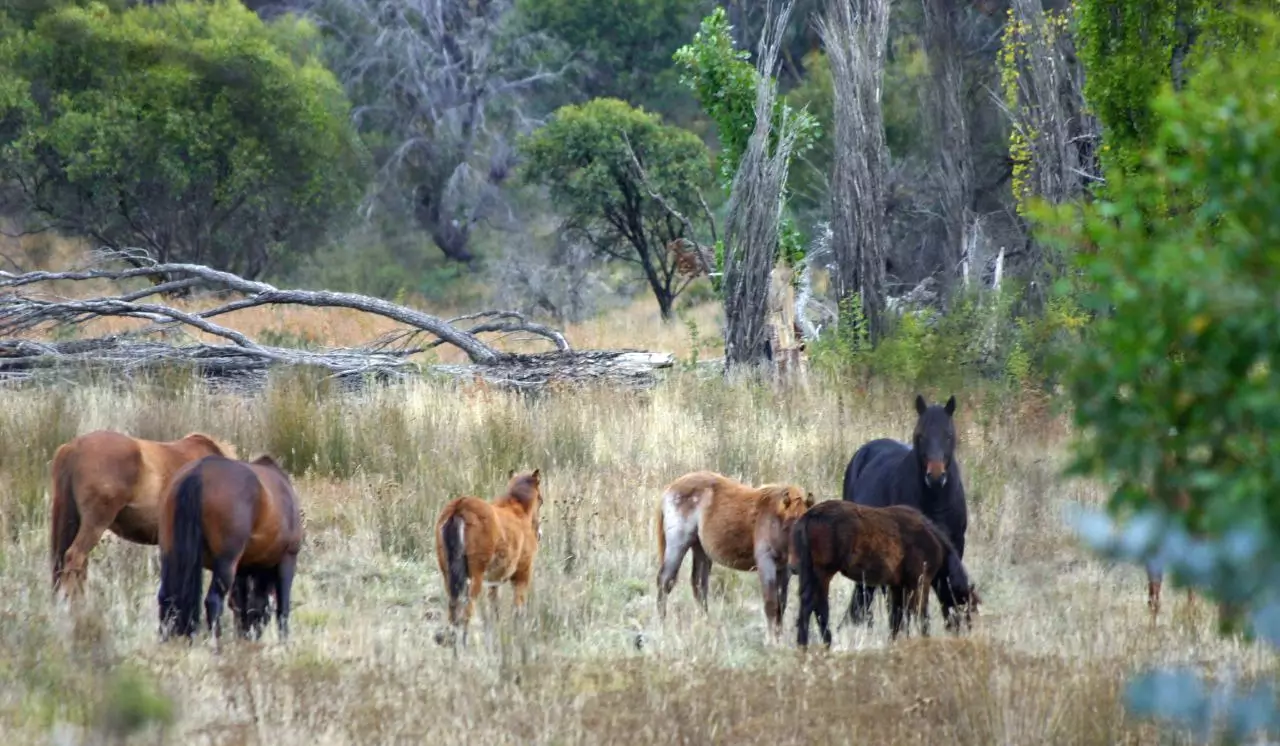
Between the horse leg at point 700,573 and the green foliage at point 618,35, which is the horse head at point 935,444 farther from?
the green foliage at point 618,35

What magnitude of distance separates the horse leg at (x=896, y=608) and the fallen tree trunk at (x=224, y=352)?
27.3 feet

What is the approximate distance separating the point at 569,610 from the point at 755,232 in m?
9.21

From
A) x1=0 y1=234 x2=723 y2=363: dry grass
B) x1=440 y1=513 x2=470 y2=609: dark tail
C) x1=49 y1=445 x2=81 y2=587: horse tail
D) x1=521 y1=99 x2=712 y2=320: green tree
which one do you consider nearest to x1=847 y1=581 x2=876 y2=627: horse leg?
x1=440 y1=513 x2=470 y2=609: dark tail

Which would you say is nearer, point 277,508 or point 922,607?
point 922,607

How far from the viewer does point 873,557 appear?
7.65m

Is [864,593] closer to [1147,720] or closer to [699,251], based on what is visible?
[1147,720]

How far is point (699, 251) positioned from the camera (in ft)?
64.2

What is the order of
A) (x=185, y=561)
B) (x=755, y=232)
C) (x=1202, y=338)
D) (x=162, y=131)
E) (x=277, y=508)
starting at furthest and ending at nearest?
(x=162, y=131), (x=755, y=232), (x=277, y=508), (x=185, y=561), (x=1202, y=338)

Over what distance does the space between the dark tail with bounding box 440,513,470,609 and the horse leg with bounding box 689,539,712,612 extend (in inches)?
65.0

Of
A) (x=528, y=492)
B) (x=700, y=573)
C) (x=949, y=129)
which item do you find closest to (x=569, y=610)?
(x=528, y=492)

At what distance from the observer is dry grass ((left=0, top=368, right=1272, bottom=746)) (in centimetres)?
611

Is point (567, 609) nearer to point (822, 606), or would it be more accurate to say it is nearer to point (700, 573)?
point (700, 573)

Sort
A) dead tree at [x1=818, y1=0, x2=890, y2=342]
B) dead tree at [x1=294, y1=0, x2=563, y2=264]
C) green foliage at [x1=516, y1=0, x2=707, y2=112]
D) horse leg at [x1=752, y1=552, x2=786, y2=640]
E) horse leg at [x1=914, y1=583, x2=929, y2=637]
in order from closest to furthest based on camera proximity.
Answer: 1. horse leg at [x1=914, y1=583, x2=929, y2=637]
2. horse leg at [x1=752, y1=552, x2=786, y2=640]
3. dead tree at [x1=818, y1=0, x2=890, y2=342]
4. dead tree at [x1=294, y1=0, x2=563, y2=264]
5. green foliage at [x1=516, y1=0, x2=707, y2=112]

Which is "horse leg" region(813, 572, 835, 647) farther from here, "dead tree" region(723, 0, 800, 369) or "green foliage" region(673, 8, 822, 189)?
"green foliage" region(673, 8, 822, 189)
